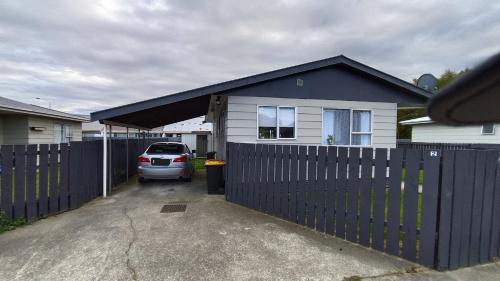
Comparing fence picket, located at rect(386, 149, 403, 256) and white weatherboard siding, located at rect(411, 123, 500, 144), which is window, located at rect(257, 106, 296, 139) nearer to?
fence picket, located at rect(386, 149, 403, 256)

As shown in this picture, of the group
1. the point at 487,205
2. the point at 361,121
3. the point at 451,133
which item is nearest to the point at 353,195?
the point at 487,205

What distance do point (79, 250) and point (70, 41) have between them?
43.1ft

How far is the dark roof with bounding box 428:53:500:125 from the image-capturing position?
65cm

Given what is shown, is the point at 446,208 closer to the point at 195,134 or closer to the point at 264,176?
the point at 264,176

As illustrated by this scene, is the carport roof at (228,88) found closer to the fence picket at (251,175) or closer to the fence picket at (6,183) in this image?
the fence picket at (6,183)

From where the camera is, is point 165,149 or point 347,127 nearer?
point 347,127

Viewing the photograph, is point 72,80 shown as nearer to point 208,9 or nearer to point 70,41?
point 70,41

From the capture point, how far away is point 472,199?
3486 mm

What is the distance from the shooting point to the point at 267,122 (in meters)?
8.32

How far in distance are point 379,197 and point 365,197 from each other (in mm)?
224

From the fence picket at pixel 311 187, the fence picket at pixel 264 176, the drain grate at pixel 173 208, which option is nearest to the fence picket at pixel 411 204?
the fence picket at pixel 311 187

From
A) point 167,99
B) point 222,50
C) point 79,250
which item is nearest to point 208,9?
point 167,99

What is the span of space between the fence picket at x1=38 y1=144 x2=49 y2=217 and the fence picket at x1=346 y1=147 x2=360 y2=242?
19.6ft

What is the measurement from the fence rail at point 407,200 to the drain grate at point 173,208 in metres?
2.68
